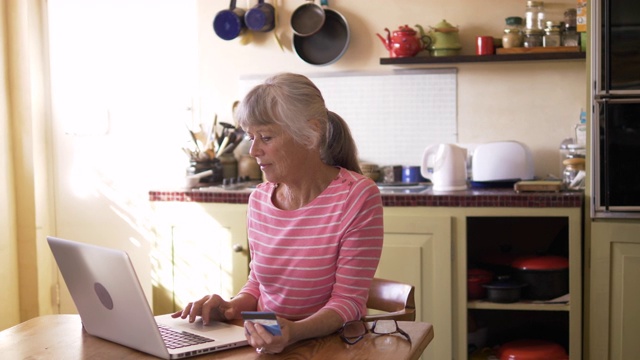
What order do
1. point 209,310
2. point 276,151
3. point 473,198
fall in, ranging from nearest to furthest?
point 209,310
point 276,151
point 473,198

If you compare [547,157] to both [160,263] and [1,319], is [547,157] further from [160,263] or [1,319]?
[1,319]

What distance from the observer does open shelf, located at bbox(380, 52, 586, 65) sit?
11.5 feet

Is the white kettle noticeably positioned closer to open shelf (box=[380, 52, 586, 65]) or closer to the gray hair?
open shelf (box=[380, 52, 586, 65])

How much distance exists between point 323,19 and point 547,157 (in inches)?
45.3

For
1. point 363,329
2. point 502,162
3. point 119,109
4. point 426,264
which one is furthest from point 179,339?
point 119,109

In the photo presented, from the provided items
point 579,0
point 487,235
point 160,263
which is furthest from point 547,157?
point 160,263

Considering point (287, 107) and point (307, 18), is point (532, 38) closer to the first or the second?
point (307, 18)

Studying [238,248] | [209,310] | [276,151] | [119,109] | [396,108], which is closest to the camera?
[209,310]

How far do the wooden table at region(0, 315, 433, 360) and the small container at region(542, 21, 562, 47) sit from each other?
2094 millimetres

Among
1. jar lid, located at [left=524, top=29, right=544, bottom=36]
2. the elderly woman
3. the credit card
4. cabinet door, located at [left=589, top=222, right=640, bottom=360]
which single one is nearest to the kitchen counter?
cabinet door, located at [left=589, top=222, right=640, bottom=360]

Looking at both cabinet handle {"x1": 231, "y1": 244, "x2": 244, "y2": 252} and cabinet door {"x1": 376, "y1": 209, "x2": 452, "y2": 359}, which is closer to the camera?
cabinet door {"x1": 376, "y1": 209, "x2": 452, "y2": 359}

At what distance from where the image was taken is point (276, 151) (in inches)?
78.2

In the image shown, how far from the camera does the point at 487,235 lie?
12.4 feet

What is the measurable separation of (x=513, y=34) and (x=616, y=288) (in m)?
1.13
